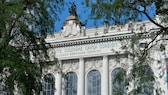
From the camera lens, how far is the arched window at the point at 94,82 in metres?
40.6

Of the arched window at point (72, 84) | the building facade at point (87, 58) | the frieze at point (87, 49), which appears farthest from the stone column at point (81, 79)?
the frieze at point (87, 49)

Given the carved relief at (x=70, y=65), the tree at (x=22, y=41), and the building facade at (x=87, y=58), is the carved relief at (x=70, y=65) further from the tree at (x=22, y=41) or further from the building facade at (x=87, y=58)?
the tree at (x=22, y=41)

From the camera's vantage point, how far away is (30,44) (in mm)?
16844

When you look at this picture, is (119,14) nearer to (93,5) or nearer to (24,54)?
(93,5)

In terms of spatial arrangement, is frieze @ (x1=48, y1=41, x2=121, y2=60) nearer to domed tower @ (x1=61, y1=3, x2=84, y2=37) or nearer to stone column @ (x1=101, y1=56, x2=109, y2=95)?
stone column @ (x1=101, y1=56, x2=109, y2=95)

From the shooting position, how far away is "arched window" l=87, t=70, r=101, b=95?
40594mm

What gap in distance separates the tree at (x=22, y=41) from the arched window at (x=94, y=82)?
23.2m

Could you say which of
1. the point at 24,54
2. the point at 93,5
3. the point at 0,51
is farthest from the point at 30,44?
the point at 93,5

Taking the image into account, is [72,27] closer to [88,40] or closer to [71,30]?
[71,30]

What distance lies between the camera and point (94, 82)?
40938mm

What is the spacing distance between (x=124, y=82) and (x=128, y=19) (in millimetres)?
3077

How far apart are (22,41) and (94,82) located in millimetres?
24847

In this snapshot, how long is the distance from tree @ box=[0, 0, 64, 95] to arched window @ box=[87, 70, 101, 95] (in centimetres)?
2320

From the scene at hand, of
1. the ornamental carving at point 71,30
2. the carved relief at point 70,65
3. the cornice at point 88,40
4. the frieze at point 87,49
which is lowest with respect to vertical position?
the carved relief at point 70,65
